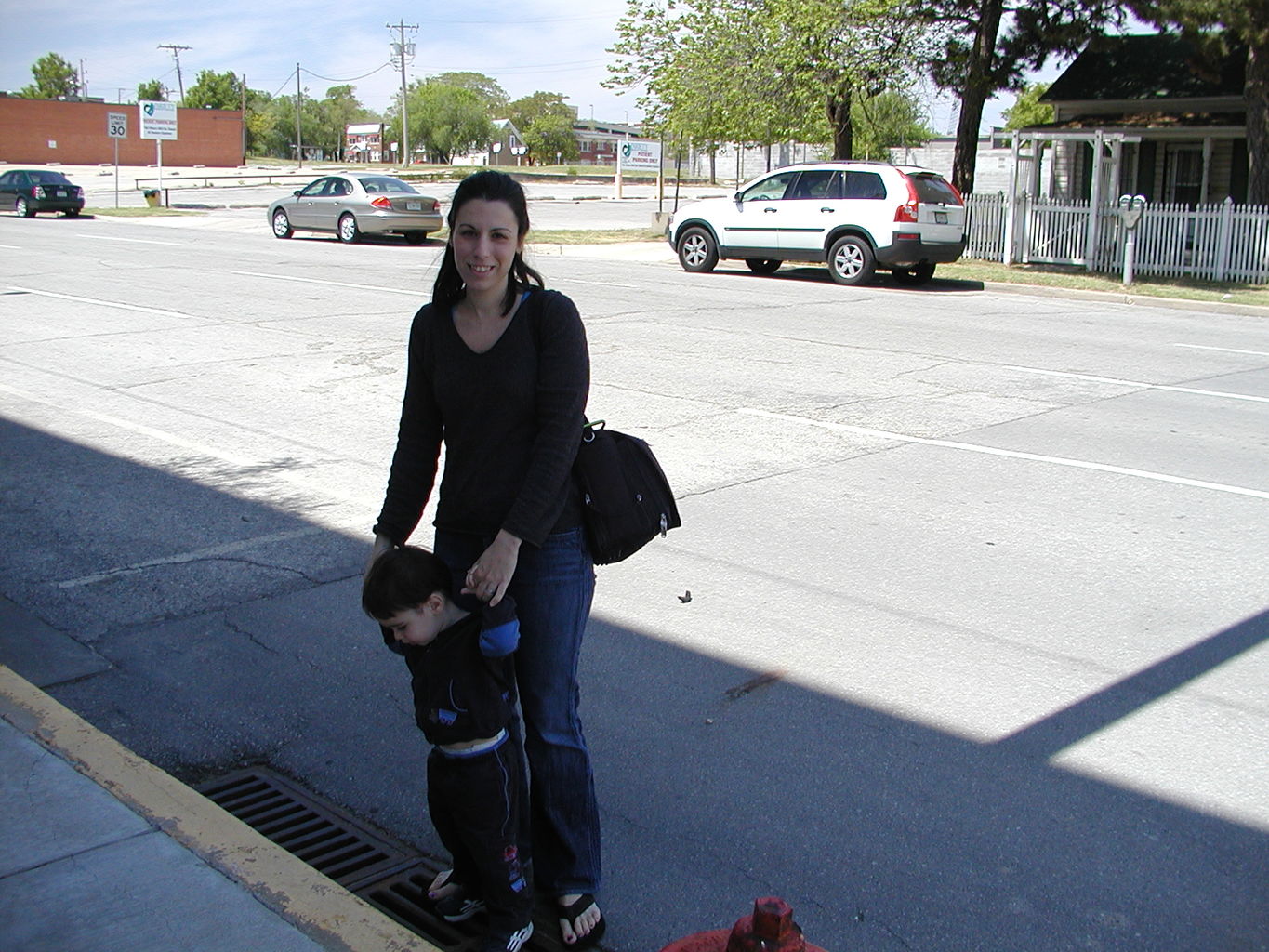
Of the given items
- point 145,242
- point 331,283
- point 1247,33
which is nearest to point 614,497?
point 331,283

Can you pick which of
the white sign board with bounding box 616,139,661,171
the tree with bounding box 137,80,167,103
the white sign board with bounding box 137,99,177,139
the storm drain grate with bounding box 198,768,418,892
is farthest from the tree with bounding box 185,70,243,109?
the storm drain grate with bounding box 198,768,418,892

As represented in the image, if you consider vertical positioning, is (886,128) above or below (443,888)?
above

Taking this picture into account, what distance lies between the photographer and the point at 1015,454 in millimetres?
8047

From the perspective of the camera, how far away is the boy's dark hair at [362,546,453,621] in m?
2.80

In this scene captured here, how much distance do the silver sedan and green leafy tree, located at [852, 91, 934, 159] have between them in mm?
18372

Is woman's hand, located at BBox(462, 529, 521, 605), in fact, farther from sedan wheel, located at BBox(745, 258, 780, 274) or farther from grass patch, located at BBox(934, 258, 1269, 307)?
sedan wheel, located at BBox(745, 258, 780, 274)

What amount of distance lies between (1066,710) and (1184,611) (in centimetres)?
129

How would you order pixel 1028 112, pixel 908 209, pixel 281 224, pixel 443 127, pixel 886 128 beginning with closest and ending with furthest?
pixel 908 209 < pixel 281 224 < pixel 886 128 < pixel 1028 112 < pixel 443 127

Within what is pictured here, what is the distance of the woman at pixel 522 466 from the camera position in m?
2.84

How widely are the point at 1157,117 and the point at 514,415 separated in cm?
2771

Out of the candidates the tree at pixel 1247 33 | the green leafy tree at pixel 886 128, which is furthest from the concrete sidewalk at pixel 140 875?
the green leafy tree at pixel 886 128

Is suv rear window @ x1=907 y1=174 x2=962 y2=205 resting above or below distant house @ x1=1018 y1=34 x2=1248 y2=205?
below

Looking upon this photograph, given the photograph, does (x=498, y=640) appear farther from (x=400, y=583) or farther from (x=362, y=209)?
(x=362, y=209)

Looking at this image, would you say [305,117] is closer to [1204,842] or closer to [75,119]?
[75,119]
